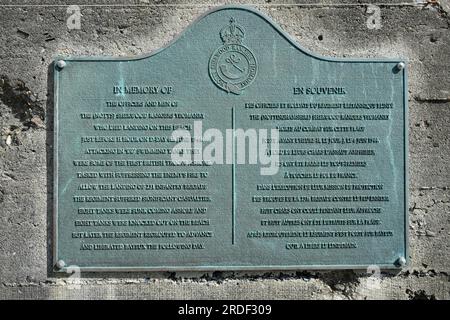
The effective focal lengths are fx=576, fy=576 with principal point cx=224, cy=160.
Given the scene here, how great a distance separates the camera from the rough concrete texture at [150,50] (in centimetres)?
380

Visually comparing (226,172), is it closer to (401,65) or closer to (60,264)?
(60,264)

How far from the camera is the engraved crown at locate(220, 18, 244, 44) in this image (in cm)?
378

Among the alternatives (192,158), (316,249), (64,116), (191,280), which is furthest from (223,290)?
(64,116)

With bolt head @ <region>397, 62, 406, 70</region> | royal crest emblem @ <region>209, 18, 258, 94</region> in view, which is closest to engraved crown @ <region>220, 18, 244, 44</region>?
royal crest emblem @ <region>209, 18, 258, 94</region>

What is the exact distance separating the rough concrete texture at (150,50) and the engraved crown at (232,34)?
22cm

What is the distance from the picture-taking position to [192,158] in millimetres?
3723

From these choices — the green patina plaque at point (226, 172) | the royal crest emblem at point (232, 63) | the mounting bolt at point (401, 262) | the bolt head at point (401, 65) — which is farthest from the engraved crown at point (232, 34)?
the mounting bolt at point (401, 262)

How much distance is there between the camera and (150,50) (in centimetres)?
385

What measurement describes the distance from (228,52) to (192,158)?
733 mm

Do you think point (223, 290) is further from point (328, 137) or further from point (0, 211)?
point (0, 211)

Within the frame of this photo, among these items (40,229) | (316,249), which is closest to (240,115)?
(316,249)

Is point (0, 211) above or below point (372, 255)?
above

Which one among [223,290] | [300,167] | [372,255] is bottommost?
[223,290]

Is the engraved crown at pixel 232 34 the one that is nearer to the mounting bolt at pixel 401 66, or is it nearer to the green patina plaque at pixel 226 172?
the green patina plaque at pixel 226 172
